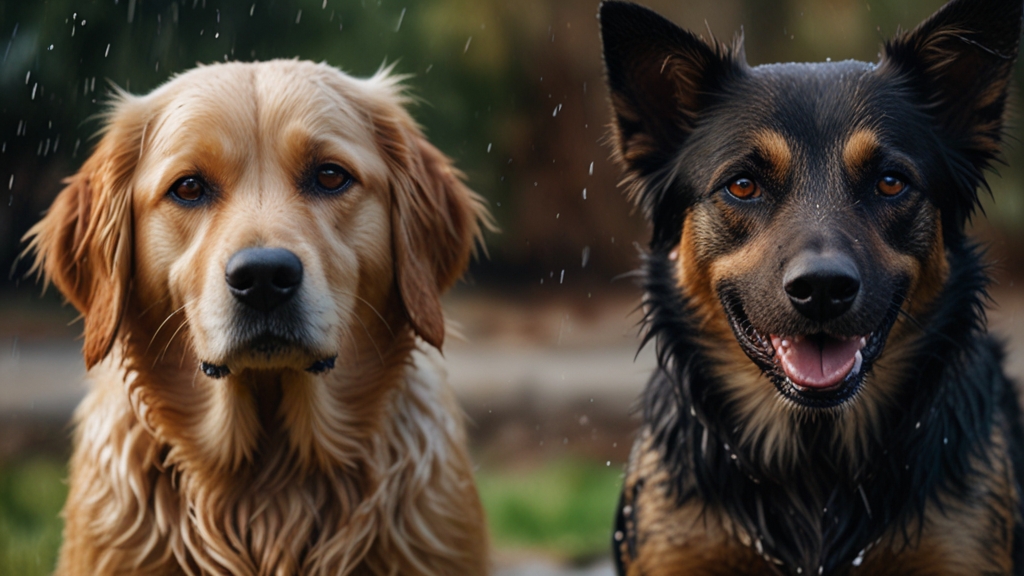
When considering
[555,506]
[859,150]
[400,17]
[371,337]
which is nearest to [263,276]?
[371,337]

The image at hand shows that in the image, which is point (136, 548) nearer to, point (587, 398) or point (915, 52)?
point (915, 52)

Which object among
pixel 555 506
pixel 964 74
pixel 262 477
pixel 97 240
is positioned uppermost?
pixel 964 74

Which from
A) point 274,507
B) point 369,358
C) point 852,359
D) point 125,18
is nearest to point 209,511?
point 274,507

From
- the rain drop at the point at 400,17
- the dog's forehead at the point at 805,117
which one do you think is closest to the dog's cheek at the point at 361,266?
the dog's forehead at the point at 805,117

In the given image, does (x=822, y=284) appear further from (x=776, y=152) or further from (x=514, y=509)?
(x=514, y=509)

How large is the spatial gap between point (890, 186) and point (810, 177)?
24 centimetres

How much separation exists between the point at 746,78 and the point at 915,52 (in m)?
0.53

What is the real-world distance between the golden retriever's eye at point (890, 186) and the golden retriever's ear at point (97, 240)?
228cm

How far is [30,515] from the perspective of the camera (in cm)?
533

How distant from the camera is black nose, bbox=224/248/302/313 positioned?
9.18 feet

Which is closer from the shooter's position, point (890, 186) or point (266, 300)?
point (266, 300)

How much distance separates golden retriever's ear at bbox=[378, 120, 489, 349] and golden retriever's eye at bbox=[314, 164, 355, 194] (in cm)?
21

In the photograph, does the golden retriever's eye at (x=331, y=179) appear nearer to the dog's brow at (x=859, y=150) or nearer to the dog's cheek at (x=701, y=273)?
the dog's cheek at (x=701, y=273)

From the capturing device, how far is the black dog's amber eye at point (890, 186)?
10.3ft
